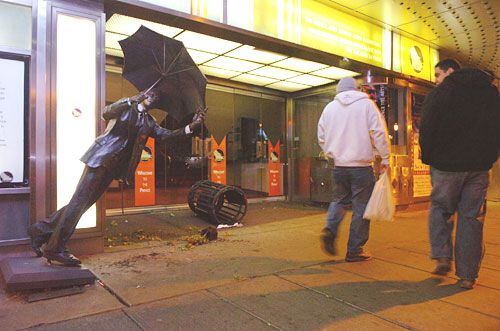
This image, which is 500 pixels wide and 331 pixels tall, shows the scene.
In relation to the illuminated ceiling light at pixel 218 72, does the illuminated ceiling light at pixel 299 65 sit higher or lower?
lower

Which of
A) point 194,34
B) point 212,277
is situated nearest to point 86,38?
point 194,34

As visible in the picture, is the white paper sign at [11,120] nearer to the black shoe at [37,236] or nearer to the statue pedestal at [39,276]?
the black shoe at [37,236]

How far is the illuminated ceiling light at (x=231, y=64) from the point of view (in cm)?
792

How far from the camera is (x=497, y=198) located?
11.6 metres

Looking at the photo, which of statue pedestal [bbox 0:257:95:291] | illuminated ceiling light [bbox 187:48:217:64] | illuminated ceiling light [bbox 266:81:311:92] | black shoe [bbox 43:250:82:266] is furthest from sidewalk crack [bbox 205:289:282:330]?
illuminated ceiling light [bbox 266:81:311:92]

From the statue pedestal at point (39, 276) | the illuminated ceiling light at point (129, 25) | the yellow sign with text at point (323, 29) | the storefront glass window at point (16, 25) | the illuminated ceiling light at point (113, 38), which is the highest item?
the yellow sign with text at point (323, 29)

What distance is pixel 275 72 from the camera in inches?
344

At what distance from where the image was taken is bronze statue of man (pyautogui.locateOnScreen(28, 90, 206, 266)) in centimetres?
364

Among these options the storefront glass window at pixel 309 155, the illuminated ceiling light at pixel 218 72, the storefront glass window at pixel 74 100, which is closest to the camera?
the storefront glass window at pixel 74 100

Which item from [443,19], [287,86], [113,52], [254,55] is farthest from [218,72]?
[443,19]

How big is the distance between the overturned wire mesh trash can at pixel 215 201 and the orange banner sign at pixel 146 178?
148cm

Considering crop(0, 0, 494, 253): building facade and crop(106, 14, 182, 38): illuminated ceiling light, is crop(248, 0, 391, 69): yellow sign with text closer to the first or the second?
crop(0, 0, 494, 253): building facade

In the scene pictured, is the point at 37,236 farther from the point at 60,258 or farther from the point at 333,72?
the point at 333,72

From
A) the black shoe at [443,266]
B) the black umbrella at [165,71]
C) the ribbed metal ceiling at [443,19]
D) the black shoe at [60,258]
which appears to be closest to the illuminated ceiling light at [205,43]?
the ribbed metal ceiling at [443,19]
